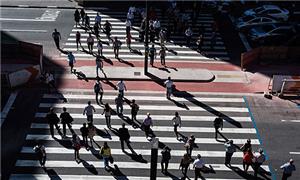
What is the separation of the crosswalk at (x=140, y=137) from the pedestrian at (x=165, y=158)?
0.24 metres

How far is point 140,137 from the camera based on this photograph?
82.1 feet

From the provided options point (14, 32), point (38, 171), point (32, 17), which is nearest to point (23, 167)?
point (38, 171)

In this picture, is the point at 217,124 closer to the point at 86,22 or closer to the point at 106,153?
the point at 106,153

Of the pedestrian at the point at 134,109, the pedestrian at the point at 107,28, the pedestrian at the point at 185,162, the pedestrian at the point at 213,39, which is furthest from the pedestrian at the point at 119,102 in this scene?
the pedestrian at the point at 213,39

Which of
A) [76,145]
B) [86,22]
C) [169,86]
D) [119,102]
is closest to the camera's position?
[76,145]

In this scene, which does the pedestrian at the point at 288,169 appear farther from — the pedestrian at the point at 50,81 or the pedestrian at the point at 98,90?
the pedestrian at the point at 50,81

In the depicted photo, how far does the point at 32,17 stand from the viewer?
40.5m

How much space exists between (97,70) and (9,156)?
9380mm

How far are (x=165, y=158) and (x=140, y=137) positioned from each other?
12.1 feet

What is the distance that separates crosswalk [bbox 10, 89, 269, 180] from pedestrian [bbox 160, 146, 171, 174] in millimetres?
238

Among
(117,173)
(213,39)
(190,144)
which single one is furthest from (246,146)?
(213,39)

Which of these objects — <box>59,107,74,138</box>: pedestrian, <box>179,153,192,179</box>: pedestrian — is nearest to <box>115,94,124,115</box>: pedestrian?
<box>59,107,74,138</box>: pedestrian

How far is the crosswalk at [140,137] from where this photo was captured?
22312 millimetres

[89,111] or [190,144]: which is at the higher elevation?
[89,111]
